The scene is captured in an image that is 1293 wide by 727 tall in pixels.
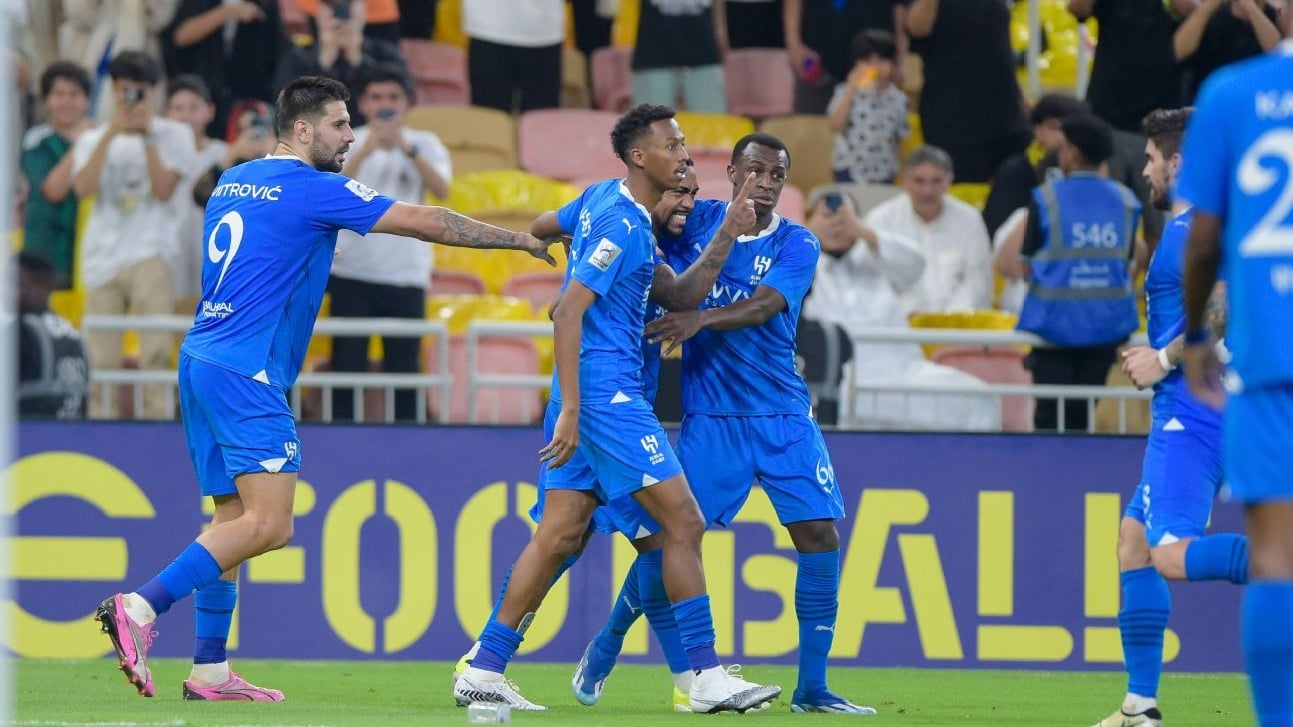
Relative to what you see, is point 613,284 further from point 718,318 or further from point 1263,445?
point 1263,445

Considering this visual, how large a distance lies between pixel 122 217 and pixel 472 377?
10.7ft

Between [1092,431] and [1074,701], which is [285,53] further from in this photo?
[1074,701]

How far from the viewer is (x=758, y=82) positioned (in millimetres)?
15953

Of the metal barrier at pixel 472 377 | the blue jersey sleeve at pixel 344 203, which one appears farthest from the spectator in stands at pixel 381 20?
the blue jersey sleeve at pixel 344 203

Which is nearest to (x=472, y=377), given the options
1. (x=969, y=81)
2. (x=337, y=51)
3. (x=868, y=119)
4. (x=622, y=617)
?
(x=622, y=617)

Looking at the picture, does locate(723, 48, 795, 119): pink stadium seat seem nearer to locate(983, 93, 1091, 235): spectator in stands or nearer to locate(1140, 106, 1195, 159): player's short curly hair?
locate(983, 93, 1091, 235): spectator in stands

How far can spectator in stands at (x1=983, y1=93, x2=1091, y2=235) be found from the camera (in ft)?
41.5

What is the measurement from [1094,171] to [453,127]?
214 inches

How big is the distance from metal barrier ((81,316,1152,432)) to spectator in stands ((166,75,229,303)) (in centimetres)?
182

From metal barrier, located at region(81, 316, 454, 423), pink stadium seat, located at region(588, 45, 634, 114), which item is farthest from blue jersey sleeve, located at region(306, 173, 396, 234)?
pink stadium seat, located at region(588, 45, 634, 114)

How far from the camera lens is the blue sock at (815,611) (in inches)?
311

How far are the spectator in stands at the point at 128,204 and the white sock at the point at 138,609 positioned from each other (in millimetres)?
5558

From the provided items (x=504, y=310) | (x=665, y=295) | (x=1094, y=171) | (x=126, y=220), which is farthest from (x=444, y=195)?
(x=665, y=295)

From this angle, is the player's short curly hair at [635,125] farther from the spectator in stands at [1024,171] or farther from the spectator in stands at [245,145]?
the spectator in stands at [1024,171]
